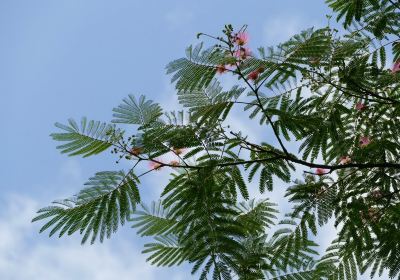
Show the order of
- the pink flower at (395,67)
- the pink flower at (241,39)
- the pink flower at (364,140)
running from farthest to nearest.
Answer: the pink flower at (395,67), the pink flower at (364,140), the pink flower at (241,39)

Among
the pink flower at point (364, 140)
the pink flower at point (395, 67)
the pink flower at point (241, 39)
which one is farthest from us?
the pink flower at point (395, 67)

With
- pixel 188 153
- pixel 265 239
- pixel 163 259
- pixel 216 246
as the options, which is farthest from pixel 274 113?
pixel 163 259

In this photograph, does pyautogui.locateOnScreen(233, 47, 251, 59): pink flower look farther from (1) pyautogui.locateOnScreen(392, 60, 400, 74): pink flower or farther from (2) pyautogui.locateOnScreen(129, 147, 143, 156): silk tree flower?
(1) pyautogui.locateOnScreen(392, 60, 400, 74): pink flower

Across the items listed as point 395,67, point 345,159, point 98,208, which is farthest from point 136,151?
point 395,67

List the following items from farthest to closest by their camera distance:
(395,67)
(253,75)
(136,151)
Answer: (395,67), (136,151), (253,75)

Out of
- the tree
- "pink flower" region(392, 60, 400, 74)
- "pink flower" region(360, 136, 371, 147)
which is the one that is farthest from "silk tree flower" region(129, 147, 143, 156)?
"pink flower" region(392, 60, 400, 74)

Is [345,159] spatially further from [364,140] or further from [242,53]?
[242,53]

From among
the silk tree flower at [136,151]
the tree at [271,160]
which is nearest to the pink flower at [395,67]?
the tree at [271,160]

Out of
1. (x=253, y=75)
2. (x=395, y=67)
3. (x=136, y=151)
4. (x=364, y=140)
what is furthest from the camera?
(x=395, y=67)

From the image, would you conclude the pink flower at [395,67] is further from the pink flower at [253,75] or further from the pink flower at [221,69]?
the pink flower at [221,69]

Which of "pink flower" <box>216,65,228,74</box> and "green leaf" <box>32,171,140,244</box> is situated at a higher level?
"pink flower" <box>216,65,228,74</box>

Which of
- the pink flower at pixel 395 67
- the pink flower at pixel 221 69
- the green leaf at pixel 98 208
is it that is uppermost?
the pink flower at pixel 395 67

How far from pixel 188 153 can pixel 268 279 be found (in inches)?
52.0

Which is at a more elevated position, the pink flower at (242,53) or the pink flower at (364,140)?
the pink flower at (242,53)
